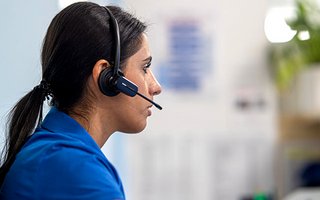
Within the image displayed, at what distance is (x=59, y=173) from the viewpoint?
97cm

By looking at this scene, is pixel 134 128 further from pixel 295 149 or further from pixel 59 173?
pixel 295 149

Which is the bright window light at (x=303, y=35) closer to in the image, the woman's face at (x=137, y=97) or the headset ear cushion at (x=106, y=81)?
the woman's face at (x=137, y=97)

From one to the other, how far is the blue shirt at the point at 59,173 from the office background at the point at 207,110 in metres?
2.03

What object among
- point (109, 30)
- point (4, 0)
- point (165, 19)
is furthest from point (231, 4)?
point (109, 30)

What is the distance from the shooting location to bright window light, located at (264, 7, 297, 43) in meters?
3.20

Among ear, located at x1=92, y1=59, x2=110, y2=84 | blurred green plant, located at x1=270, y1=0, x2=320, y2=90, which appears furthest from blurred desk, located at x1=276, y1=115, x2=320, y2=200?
ear, located at x1=92, y1=59, x2=110, y2=84

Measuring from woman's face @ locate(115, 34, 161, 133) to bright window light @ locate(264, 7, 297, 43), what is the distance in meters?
2.05

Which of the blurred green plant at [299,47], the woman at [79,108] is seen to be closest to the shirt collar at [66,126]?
the woman at [79,108]

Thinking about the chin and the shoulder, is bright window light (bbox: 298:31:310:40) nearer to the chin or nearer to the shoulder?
the chin

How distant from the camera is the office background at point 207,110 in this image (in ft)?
10.1

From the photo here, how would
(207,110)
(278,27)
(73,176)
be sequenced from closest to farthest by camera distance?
(73,176) < (207,110) < (278,27)

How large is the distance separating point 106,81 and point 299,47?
2.21 m

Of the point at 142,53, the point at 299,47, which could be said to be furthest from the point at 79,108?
the point at 299,47

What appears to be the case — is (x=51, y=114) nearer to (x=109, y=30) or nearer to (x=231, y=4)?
(x=109, y=30)
